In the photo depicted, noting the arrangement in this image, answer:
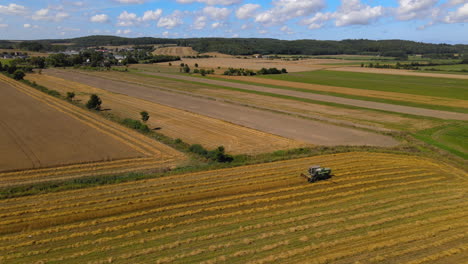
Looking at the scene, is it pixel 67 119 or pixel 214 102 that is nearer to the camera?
pixel 67 119

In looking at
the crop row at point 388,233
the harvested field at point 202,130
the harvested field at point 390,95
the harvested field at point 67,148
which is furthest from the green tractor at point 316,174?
the harvested field at point 390,95

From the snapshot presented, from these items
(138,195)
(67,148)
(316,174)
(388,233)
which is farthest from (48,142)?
(388,233)

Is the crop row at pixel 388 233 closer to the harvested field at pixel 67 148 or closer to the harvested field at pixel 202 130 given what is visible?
the harvested field at pixel 67 148

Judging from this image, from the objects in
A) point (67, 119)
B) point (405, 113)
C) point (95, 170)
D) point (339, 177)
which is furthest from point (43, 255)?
point (405, 113)

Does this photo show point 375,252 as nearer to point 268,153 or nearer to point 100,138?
point 268,153

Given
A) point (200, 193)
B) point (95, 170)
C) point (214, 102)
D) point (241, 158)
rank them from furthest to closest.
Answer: point (214, 102), point (241, 158), point (95, 170), point (200, 193)

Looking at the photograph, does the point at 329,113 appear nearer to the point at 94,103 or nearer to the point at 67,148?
the point at 94,103
